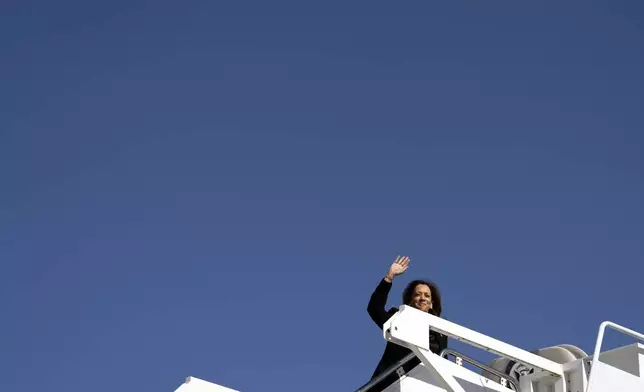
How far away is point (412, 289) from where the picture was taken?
12219 mm

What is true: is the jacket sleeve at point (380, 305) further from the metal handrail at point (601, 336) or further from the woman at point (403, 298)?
the metal handrail at point (601, 336)

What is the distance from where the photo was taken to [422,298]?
12070 mm

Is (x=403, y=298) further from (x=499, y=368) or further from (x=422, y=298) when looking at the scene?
(x=499, y=368)

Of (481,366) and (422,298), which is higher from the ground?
(422,298)

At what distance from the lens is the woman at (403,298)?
1158 centimetres

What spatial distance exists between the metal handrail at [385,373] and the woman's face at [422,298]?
1.18 m

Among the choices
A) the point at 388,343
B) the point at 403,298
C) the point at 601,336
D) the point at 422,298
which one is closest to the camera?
the point at 601,336

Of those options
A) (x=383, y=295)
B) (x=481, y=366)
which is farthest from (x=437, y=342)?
(x=383, y=295)

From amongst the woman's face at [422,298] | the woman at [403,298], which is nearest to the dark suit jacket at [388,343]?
the woman at [403,298]

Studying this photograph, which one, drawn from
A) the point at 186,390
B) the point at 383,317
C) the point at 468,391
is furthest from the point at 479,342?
the point at 186,390

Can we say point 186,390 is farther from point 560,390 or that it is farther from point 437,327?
point 560,390

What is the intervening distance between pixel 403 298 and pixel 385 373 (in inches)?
67.8

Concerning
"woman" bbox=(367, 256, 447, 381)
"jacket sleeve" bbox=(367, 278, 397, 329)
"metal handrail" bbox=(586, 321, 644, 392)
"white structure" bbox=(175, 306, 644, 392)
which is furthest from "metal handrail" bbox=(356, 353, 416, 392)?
"metal handrail" bbox=(586, 321, 644, 392)

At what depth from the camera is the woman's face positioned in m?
12.0
